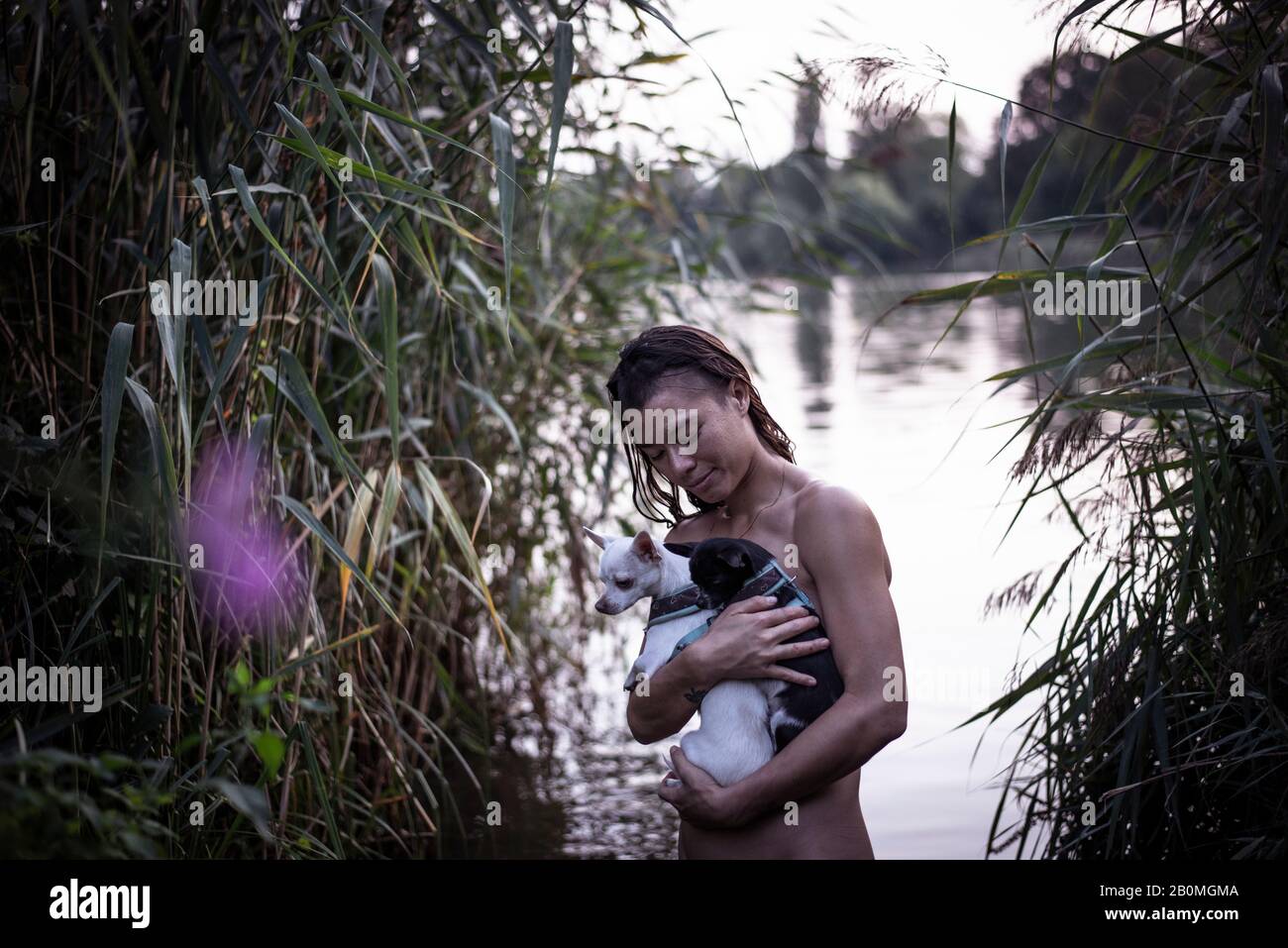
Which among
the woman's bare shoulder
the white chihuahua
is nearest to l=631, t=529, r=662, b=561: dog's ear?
the white chihuahua

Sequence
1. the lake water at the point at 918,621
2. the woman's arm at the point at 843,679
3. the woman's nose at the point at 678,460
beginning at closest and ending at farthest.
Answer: the woman's arm at the point at 843,679 → the woman's nose at the point at 678,460 → the lake water at the point at 918,621

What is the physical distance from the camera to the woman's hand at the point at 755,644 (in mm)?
1675

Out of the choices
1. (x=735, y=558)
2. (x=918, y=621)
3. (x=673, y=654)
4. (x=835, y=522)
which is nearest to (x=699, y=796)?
(x=673, y=654)

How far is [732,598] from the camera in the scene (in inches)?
70.1

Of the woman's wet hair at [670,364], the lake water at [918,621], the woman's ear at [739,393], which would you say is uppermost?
the woman's wet hair at [670,364]

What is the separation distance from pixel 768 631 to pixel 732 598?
0.12 metres

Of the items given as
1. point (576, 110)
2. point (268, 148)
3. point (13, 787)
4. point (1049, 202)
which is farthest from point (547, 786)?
point (1049, 202)

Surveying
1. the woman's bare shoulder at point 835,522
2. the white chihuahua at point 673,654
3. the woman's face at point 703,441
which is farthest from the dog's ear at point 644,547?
the woman's bare shoulder at point 835,522

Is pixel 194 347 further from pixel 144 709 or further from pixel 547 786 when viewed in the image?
pixel 547 786

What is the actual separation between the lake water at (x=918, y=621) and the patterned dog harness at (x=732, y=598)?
0.91 feet

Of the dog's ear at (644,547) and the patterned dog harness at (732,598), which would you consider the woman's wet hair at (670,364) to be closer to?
the dog's ear at (644,547)

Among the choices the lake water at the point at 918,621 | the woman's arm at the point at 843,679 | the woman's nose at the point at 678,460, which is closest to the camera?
the woman's arm at the point at 843,679
